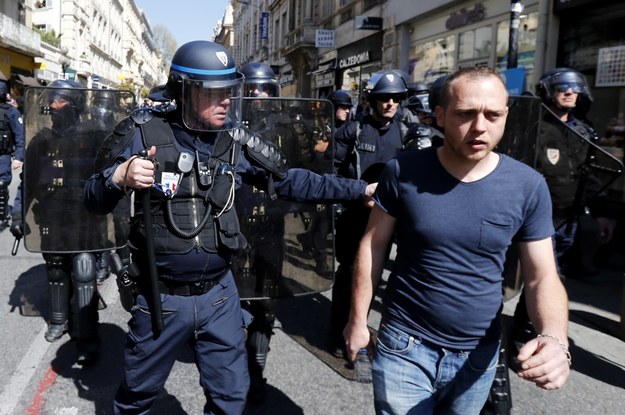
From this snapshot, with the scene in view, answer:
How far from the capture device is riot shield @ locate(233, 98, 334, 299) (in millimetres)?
→ 3377

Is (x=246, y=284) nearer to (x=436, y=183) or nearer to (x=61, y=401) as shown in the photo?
(x=61, y=401)

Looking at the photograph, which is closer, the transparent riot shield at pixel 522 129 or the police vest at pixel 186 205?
the police vest at pixel 186 205

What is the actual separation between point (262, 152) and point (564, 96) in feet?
7.70

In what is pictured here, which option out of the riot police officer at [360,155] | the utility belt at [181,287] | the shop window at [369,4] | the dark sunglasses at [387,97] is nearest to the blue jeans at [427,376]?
the utility belt at [181,287]

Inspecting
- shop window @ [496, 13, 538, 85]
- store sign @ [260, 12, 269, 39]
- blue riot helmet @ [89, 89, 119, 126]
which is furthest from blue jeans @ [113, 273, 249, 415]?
store sign @ [260, 12, 269, 39]

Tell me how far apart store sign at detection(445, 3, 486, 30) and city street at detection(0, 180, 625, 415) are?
28.7 feet

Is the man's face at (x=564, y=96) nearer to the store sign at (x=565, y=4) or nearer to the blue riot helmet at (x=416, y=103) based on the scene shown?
the blue riot helmet at (x=416, y=103)

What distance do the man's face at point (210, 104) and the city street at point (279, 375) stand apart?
1.72 meters

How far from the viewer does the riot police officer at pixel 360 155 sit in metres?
3.91

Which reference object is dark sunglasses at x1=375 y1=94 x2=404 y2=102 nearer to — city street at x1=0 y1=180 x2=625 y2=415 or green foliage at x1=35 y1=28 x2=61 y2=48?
city street at x1=0 y1=180 x2=625 y2=415

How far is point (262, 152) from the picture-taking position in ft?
8.28

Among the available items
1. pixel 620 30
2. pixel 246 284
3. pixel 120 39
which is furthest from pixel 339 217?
pixel 120 39

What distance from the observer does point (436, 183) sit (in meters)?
1.90

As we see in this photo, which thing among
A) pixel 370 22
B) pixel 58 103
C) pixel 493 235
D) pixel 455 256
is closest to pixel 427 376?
pixel 455 256
